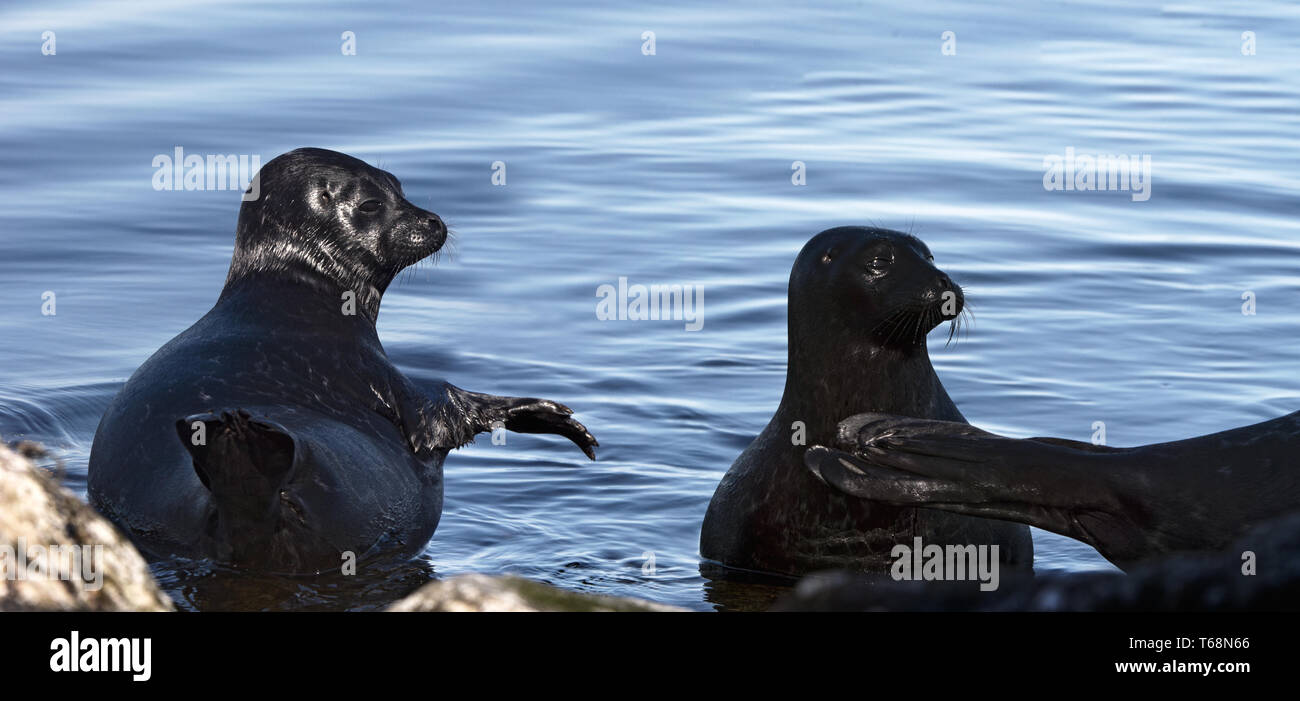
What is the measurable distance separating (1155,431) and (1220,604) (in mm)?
6488

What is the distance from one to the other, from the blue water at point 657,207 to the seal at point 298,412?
0.22m

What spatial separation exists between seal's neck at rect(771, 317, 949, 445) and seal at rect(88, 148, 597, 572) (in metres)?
1.17

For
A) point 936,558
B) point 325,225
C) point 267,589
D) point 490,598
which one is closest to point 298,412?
point 267,589

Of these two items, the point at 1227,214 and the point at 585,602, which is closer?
the point at 585,602

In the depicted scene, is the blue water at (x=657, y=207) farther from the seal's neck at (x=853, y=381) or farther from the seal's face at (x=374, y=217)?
the seal's face at (x=374, y=217)

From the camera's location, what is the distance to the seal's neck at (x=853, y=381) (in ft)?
23.1

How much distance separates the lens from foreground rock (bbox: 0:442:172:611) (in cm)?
348

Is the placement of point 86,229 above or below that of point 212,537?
above
